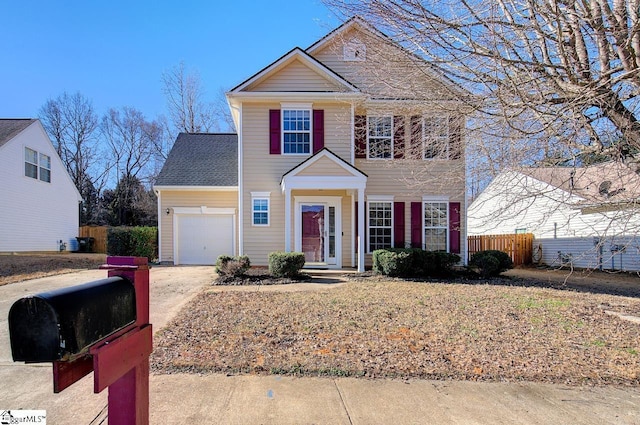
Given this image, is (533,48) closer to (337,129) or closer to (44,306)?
(44,306)

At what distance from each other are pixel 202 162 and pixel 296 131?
193 inches

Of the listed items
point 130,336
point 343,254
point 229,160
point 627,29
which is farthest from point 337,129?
point 130,336

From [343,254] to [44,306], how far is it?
12065mm

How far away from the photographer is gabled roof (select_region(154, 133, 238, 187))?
47.6 ft

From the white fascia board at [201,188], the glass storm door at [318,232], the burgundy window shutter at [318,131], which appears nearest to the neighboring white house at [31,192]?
the white fascia board at [201,188]

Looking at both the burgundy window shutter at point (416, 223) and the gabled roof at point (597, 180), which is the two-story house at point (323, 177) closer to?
the burgundy window shutter at point (416, 223)

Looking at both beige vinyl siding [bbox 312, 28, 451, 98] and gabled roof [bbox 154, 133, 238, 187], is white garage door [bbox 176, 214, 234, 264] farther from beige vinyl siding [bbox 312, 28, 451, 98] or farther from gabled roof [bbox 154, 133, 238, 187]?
beige vinyl siding [bbox 312, 28, 451, 98]

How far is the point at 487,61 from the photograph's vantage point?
4.49 m

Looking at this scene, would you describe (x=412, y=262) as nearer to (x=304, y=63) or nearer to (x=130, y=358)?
(x=304, y=63)

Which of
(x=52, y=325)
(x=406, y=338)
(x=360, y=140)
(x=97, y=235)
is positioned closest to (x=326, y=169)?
(x=360, y=140)

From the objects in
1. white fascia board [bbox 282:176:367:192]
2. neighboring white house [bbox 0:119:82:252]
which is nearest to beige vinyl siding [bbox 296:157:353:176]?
white fascia board [bbox 282:176:367:192]

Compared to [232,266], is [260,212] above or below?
above

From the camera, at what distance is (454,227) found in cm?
1322

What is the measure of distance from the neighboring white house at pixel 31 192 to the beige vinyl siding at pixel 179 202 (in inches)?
348
